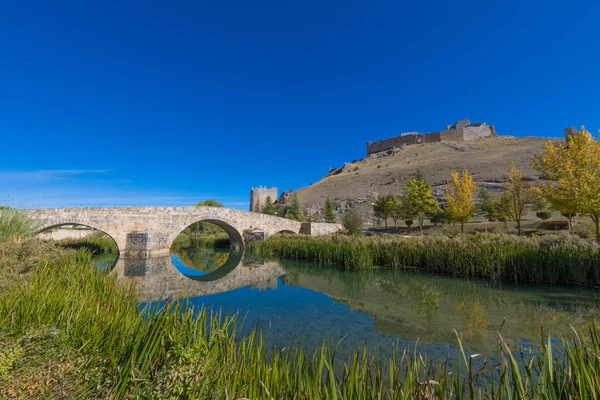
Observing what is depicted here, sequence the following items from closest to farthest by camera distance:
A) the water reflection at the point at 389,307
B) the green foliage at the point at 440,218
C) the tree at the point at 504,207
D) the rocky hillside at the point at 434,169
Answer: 1. the water reflection at the point at 389,307
2. the tree at the point at 504,207
3. the green foliage at the point at 440,218
4. the rocky hillside at the point at 434,169

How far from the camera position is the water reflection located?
15.2 ft

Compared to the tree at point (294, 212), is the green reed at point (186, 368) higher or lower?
lower

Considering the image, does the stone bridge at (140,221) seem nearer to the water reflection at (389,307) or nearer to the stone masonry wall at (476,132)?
the water reflection at (389,307)

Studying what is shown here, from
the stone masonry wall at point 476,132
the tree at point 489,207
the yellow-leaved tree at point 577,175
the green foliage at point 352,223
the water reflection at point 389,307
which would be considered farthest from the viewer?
the stone masonry wall at point 476,132

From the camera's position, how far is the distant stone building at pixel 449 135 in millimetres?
69625

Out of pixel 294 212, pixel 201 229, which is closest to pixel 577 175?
pixel 294 212

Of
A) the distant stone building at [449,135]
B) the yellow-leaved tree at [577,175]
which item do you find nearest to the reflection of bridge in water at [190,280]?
the yellow-leaved tree at [577,175]

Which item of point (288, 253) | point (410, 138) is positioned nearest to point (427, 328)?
point (288, 253)

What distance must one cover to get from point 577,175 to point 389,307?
1191 cm

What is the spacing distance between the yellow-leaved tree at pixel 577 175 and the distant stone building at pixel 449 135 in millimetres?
63182

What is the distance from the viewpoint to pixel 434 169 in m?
49.6

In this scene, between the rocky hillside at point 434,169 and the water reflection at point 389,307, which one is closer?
the water reflection at point 389,307

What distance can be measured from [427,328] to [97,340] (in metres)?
4.96

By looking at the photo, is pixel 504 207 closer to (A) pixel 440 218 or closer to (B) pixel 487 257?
(A) pixel 440 218
